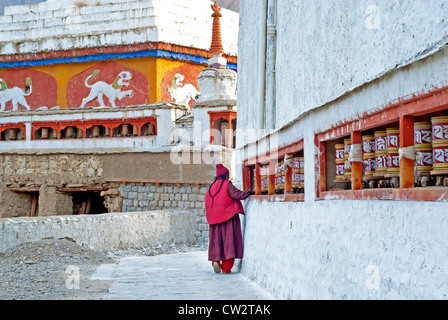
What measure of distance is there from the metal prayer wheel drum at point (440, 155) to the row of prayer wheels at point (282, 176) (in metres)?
2.85

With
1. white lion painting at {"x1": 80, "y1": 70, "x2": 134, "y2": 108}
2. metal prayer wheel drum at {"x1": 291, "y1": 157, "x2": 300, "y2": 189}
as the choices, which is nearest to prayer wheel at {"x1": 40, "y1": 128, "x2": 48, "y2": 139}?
white lion painting at {"x1": 80, "y1": 70, "x2": 134, "y2": 108}

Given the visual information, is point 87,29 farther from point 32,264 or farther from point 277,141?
point 277,141

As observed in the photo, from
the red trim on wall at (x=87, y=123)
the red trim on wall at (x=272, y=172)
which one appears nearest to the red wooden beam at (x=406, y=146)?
the red trim on wall at (x=272, y=172)

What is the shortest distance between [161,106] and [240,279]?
9434 millimetres

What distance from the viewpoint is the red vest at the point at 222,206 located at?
340 inches

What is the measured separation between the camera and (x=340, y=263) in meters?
4.57

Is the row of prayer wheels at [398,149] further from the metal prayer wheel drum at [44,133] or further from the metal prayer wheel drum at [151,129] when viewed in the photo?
the metal prayer wheel drum at [44,133]

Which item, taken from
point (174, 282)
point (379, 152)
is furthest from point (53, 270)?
point (379, 152)

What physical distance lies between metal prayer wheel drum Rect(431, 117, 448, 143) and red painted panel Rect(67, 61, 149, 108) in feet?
54.0

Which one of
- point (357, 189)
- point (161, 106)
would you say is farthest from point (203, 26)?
point (357, 189)

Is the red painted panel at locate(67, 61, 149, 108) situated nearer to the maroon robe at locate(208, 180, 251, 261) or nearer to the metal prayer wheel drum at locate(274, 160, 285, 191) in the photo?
the maroon robe at locate(208, 180, 251, 261)

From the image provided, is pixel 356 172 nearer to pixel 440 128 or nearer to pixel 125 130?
pixel 440 128

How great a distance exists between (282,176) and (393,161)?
128 inches

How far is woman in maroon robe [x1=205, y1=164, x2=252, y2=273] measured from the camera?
862 centimetres
